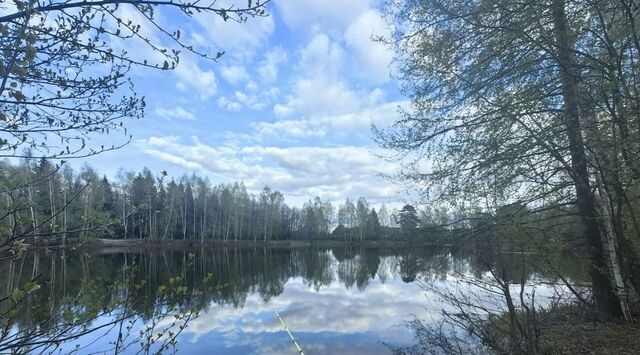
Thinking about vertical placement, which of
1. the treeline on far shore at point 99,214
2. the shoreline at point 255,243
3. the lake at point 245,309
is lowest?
the lake at point 245,309

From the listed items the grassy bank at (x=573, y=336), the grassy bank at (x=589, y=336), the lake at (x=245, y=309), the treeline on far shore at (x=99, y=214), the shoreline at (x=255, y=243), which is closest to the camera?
the treeline on far shore at (x=99, y=214)

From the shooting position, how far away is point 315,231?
285 feet

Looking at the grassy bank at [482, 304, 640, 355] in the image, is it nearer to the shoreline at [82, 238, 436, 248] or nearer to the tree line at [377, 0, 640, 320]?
the tree line at [377, 0, 640, 320]

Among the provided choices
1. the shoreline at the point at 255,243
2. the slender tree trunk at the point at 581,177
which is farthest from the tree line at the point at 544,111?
the shoreline at the point at 255,243

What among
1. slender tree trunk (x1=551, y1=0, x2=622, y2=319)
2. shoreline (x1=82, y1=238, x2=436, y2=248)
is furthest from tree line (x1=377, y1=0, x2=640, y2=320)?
shoreline (x1=82, y1=238, x2=436, y2=248)

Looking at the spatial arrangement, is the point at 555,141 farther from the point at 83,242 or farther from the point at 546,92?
the point at 83,242

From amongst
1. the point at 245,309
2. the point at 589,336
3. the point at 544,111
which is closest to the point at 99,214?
the point at 544,111

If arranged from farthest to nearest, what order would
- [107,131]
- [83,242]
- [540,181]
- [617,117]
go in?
[540,181] → [617,117] → [107,131] → [83,242]

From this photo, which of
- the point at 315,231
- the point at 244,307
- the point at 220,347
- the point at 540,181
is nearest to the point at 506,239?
the point at 540,181

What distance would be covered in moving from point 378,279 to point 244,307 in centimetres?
1104

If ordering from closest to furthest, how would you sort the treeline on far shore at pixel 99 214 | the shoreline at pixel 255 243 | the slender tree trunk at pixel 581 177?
1. the treeline on far shore at pixel 99 214
2. the slender tree trunk at pixel 581 177
3. the shoreline at pixel 255 243

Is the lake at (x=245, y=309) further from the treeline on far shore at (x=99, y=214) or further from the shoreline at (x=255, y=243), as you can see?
the shoreline at (x=255, y=243)

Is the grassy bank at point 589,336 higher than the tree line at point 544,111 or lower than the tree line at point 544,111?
lower

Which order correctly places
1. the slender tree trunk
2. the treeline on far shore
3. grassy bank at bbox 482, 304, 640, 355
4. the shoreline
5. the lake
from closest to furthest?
the treeline on far shore, the lake, the slender tree trunk, grassy bank at bbox 482, 304, 640, 355, the shoreline
